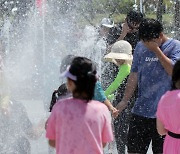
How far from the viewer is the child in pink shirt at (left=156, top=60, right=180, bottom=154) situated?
3840mm

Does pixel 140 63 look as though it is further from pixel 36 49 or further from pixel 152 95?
pixel 36 49

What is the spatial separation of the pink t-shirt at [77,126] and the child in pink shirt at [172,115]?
55 centimetres

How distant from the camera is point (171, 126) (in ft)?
12.8

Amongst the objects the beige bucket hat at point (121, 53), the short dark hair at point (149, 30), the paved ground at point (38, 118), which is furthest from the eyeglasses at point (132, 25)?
the short dark hair at point (149, 30)

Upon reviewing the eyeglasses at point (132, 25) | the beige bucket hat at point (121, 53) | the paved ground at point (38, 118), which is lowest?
the paved ground at point (38, 118)

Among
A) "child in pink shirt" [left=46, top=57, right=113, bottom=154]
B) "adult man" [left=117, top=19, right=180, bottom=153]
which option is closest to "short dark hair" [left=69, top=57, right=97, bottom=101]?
"child in pink shirt" [left=46, top=57, right=113, bottom=154]

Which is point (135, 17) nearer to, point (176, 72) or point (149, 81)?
point (149, 81)

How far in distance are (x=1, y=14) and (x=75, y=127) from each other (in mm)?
12900

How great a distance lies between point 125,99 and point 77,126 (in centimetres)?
171

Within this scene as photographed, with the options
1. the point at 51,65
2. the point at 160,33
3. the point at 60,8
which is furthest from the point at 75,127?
the point at 60,8

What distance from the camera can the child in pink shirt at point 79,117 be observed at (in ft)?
11.2

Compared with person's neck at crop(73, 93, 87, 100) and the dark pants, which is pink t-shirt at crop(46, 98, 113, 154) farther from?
the dark pants

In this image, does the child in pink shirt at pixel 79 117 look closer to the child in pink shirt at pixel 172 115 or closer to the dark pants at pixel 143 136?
the child in pink shirt at pixel 172 115

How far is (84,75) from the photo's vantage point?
341cm
